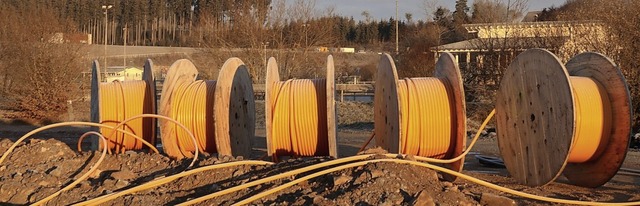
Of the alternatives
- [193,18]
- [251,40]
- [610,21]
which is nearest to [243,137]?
[610,21]

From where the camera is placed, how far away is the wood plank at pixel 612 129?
719cm

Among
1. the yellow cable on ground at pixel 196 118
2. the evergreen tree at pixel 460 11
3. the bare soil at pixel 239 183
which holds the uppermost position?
the evergreen tree at pixel 460 11

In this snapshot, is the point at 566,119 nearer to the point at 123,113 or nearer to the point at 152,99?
the point at 152,99

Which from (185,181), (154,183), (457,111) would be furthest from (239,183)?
(457,111)

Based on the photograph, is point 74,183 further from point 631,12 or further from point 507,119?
point 631,12

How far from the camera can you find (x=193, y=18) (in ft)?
276

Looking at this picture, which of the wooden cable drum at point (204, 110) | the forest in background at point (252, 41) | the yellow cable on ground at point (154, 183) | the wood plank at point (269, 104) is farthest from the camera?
the forest in background at point (252, 41)

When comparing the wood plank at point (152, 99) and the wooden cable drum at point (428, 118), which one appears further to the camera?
the wood plank at point (152, 99)

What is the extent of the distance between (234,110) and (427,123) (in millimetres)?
2826

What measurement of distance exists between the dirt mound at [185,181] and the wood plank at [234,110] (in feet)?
2.89

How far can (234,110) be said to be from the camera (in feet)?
30.3

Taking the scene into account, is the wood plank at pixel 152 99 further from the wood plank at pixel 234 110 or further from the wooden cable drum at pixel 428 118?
the wooden cable drum at pixel 428 118

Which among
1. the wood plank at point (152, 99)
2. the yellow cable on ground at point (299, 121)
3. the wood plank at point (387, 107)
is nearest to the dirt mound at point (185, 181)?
the wood plank at point (152, 99)

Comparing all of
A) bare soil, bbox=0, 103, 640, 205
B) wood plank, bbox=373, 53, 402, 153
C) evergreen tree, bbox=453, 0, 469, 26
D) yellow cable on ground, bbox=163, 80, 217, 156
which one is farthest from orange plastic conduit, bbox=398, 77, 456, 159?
evergreen tree, bbox=453, 0, 469, 26
